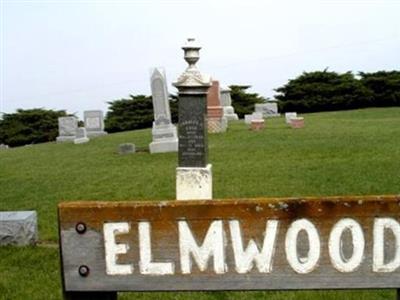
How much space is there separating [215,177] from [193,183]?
7.77 ft

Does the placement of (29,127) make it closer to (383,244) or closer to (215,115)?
(215,115)

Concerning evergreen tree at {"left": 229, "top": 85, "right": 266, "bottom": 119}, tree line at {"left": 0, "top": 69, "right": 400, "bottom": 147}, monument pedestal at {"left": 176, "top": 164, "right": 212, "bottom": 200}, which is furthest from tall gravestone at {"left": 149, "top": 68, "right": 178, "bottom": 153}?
evergreen tree at {"left": 229, "top": 85, "right": 266, "bottom": 119}

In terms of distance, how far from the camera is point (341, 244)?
2168mm

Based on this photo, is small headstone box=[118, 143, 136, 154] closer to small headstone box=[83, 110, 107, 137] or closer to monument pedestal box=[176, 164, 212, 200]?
monument pedestal box=[176, 164, 212, 200]

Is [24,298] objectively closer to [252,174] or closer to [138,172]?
[252,174]

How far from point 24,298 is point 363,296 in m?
2.70

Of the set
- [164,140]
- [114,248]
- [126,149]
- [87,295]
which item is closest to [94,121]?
[126,149]

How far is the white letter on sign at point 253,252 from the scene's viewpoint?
2.17 m

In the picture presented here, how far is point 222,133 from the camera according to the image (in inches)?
773

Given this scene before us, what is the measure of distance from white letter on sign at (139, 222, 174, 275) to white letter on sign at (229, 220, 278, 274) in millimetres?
261

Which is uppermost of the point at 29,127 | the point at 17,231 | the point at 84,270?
the point at 29,127

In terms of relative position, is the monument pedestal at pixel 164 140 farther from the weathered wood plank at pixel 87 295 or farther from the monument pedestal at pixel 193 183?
the weathered wood plank at pixel 87 295

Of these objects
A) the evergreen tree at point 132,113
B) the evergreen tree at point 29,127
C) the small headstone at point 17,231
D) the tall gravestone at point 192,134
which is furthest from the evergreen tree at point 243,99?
the small headstone at point 17,231

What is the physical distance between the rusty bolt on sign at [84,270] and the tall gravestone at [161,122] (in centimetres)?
1343
